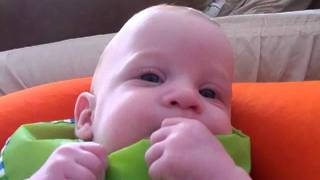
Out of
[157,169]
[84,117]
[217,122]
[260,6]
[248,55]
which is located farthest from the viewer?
[260,6]

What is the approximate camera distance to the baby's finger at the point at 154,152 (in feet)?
2.49

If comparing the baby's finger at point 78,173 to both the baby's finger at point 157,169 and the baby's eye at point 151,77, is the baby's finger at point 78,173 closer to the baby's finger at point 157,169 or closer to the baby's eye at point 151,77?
the baby's finger at point 157,169

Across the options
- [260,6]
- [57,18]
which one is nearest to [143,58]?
[57,18]

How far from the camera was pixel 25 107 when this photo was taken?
1.16 metres

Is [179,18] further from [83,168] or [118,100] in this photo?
[83,168]

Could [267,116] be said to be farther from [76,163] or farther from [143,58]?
[76,163]

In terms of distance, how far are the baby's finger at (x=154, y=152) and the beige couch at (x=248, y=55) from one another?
1.96 ft

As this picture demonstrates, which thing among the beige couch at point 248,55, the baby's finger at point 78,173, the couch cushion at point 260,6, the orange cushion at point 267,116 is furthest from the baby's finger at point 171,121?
the couch cushion at point 260,6

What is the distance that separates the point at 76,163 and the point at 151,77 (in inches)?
7.5

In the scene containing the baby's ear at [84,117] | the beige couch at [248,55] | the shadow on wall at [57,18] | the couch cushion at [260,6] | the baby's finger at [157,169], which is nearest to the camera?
the baby's finger at [157,169]

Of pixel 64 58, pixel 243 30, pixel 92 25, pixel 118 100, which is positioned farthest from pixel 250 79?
pixel 92 25

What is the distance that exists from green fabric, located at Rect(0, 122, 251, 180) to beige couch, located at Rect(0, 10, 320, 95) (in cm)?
36

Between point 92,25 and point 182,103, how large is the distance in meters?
1.03

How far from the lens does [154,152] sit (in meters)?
0.76
